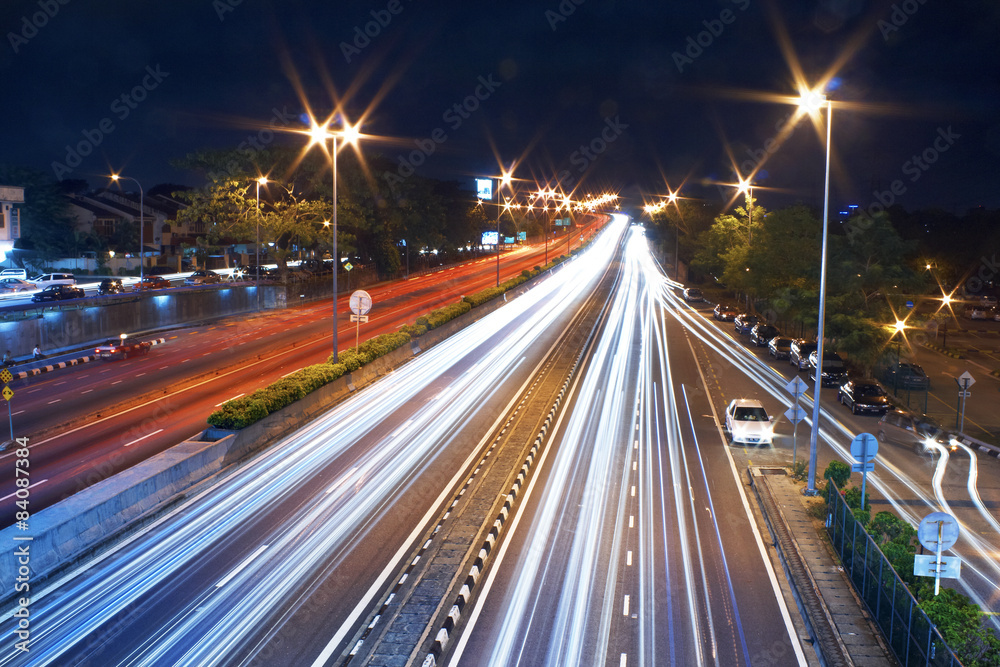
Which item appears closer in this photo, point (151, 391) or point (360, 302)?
point (151, 391)

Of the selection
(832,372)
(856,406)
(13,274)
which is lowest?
(856,406)

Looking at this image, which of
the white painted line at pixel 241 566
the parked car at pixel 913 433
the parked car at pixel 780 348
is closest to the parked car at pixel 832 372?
the parked car at pixel 780 348

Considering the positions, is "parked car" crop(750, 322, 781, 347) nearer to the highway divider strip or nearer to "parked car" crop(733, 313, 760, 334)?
"parked car" crop(733, 313, 760, 334)

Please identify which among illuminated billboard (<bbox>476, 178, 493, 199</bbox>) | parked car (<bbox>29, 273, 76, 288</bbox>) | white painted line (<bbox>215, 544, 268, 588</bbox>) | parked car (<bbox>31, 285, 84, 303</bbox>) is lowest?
white painted line (<bbox>215, 544, 268, 588</bbox>)

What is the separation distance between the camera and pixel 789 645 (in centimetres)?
1127

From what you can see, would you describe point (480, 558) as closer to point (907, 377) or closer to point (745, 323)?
point (907, 377)

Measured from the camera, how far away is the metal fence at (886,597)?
9.88m

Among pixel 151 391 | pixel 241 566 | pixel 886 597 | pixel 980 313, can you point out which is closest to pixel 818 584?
pixel 886 597

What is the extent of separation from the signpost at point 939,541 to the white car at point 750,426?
12559 millimetres

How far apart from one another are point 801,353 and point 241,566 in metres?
31.4

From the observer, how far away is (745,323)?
162 feet

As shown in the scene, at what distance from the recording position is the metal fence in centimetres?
988

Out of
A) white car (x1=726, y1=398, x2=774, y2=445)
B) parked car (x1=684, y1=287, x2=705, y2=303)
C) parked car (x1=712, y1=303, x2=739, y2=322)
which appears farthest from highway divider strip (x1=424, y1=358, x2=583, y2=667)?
parked car (x1=684, y1=287, x2=705, y2=303)

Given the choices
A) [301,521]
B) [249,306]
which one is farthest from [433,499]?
[249,306]
